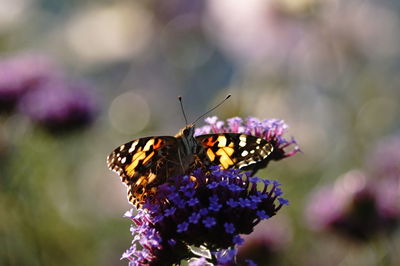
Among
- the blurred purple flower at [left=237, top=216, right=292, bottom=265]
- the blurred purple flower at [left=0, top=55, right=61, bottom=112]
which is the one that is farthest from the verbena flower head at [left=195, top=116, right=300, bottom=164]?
the blurred purple flower at [left=0, top=55, right=61, bottom=112]

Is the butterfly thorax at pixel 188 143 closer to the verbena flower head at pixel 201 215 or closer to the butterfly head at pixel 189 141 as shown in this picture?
the butterfly head at pixel 189 141

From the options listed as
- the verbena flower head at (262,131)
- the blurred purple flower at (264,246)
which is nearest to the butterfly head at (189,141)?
the verbena flower head at (262,131)

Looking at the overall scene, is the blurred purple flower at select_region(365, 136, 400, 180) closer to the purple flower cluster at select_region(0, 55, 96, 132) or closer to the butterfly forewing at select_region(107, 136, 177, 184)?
the purple flower cluster at select_region(0, 55, 96, 132)

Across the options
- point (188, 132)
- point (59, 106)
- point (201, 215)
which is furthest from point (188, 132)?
point (59, 106)

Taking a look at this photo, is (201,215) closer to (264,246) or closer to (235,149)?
(235,149)

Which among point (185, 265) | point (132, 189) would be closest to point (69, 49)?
point (185, 265)

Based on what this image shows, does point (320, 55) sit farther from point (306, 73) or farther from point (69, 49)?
point (69, 49)
